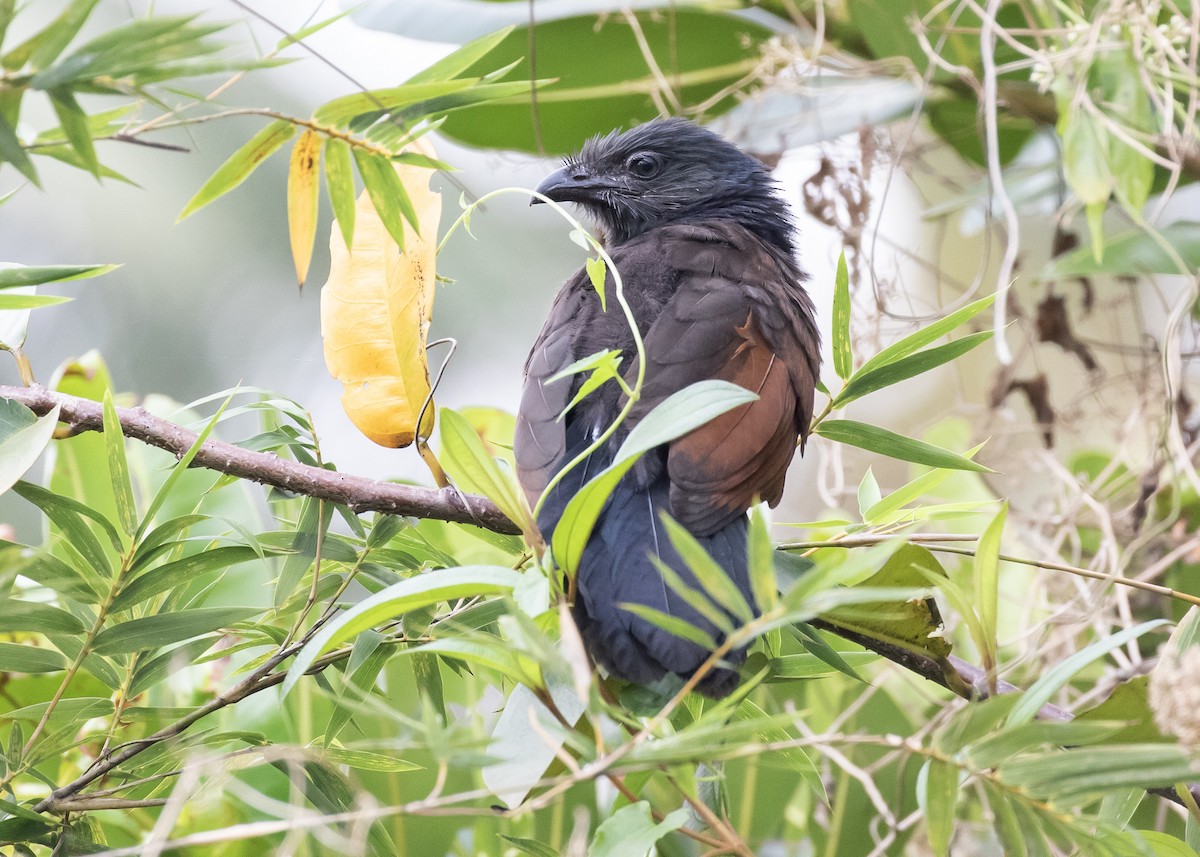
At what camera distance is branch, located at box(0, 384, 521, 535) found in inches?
52.2

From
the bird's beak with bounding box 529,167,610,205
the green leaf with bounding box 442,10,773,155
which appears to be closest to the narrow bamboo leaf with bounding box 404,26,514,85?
the bird's beak with bounding box 529,167,610,205

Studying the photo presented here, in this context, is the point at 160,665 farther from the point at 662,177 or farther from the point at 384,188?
the point at 662,177

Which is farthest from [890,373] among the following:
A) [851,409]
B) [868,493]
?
[851,409]

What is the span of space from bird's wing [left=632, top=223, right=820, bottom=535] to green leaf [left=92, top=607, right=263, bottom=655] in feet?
2.16

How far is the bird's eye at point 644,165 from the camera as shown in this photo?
2.69m

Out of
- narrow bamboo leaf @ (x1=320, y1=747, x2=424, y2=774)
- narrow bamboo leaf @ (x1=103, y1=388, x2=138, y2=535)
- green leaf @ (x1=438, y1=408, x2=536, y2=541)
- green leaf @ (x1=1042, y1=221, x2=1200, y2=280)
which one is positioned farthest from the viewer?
green leaf @ (x1=1042, y1=221, x2=1200, y2=280)

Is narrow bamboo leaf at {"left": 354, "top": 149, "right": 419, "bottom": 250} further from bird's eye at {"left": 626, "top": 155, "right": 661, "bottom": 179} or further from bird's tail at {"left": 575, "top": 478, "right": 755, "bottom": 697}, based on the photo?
bird's eye at {"left": 626, "top": 155, "right": 661, "bottom": 179}

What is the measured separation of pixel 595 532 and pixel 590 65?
2.38m

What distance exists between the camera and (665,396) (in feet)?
5.56

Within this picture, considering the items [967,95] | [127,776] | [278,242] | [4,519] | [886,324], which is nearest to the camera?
[127,776]

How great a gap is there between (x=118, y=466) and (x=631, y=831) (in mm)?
724

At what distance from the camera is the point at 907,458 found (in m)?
1.40

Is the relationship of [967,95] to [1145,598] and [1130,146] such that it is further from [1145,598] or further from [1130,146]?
[1145,598]

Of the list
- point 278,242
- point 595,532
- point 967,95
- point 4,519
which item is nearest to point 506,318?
point 278,242
